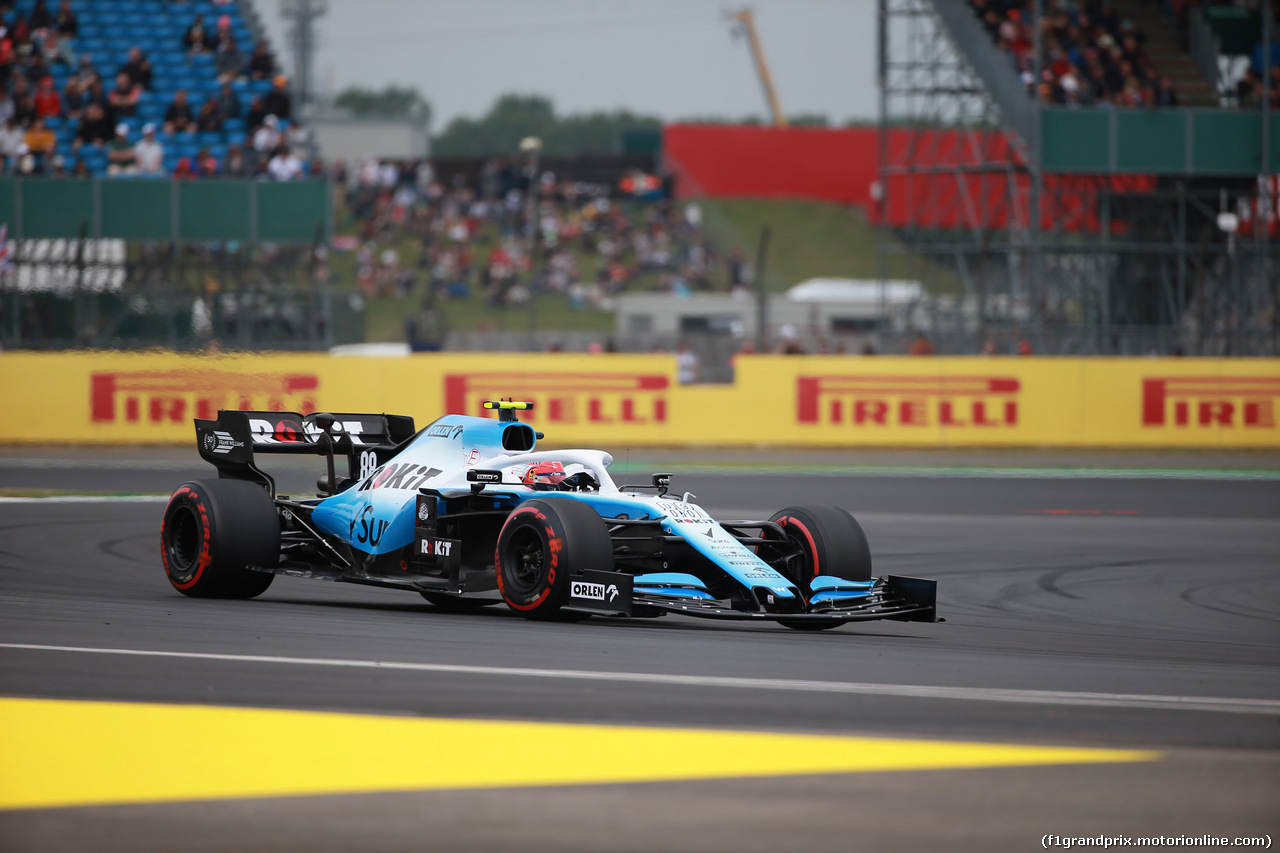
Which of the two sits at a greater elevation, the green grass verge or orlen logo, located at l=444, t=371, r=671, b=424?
the green grass verge

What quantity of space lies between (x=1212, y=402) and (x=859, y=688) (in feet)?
61.5

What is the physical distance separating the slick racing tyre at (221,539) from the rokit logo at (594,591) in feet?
7.79

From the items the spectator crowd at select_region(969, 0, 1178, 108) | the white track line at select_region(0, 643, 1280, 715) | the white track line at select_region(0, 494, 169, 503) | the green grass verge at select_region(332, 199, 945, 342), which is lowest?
the white track line at select_region(0, 494, 169, 503)

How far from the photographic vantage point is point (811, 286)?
47906 mm

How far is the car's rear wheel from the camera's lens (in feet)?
28.2

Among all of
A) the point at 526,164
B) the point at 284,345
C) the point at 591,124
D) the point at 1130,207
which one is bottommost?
Answer: the point at 284,345

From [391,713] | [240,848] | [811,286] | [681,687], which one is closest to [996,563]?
[681,687]

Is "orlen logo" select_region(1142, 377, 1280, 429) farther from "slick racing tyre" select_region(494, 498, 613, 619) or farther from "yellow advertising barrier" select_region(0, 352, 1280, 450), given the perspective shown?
"slick racing tyre" select_region(494, 498, 613, 619)

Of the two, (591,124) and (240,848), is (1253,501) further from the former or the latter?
(591,124)

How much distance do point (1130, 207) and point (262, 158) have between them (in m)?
18.8

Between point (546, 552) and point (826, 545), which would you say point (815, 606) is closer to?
point (826, 545)

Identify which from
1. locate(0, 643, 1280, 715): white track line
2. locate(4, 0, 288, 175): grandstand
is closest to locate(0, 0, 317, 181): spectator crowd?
locate(4, 0, 288, 175): grandstand

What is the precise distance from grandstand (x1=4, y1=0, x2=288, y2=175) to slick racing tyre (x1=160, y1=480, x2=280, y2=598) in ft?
70.5

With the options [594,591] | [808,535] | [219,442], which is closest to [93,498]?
[219,442]
